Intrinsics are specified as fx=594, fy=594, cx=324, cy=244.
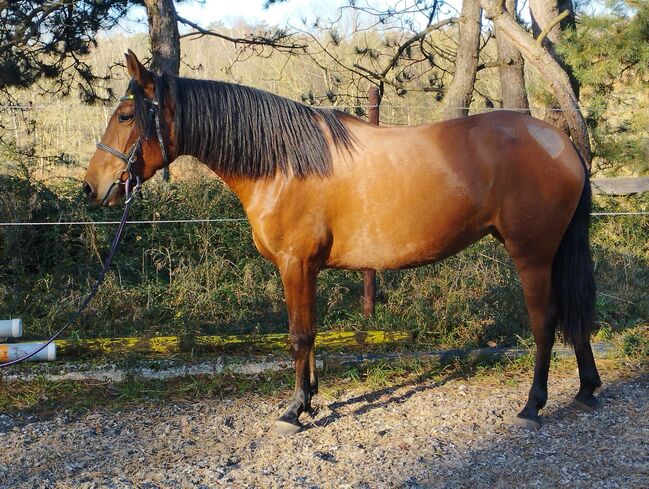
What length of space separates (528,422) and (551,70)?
3.55 m

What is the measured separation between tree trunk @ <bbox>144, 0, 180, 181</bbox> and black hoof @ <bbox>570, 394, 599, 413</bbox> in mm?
5109

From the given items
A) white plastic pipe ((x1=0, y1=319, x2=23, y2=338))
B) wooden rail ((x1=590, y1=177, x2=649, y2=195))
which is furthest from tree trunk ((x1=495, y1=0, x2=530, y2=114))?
white plastic pipe ((x1=0, y1=319, x2=23, y2=338))

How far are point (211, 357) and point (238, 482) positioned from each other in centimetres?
197

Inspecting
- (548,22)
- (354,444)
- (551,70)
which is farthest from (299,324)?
(548,22)

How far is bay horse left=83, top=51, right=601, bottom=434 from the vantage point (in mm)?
3525

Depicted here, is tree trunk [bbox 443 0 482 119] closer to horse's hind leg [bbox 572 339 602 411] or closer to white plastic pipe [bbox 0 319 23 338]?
horse's hind leg [bbox 572 339 602 411]

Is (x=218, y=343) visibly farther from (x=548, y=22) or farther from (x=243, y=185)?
(x=548, y=22)

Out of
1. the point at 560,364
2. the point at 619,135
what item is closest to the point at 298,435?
the point at 560,364

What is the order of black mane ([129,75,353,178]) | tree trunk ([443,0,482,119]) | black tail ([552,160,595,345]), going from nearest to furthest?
black mane ([129,75,353,178]) < black tail ([552,160,595,345]) < tree trunk ([443,0,482,119])

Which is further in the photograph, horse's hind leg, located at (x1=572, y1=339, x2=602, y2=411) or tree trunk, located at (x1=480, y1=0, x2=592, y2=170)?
tree trunk, located at (x1=480, y1=0, x2=592, y2=170)

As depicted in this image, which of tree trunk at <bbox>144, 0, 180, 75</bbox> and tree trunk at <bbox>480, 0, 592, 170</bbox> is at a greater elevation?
tree trunk at <bbox>144, 0, 180, 75</bbox>

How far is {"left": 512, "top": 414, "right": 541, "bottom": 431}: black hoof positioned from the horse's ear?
2935mm

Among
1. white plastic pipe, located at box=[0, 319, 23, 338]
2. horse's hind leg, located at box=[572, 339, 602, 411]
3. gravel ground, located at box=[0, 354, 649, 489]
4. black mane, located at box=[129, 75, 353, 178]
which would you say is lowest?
gravel ground, located at box=[0, 354, 649, 489]

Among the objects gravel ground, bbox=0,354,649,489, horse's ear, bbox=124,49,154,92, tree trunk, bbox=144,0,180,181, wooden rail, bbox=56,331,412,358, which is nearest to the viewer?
gravel ground, bbox=0,354,649,489
